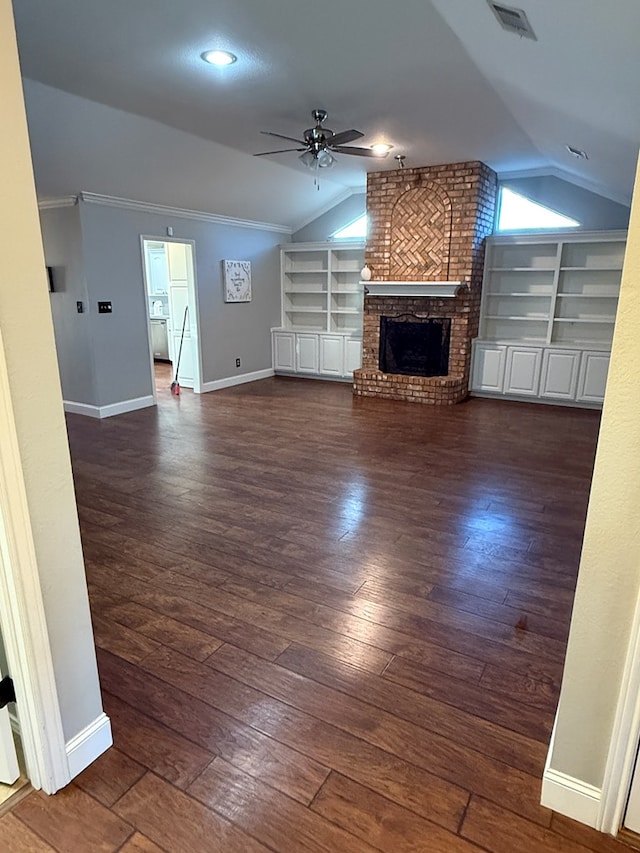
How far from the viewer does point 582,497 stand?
3.75 metres

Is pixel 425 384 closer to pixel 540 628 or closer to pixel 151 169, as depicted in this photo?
pixel 151 169

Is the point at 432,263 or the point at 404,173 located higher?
the point at 404,173

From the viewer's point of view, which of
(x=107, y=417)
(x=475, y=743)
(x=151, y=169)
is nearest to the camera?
(x=475, y=743)

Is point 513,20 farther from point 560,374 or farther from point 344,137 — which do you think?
point 560,374

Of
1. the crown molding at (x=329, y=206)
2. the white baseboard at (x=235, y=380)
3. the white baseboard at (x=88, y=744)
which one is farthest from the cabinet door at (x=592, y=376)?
the white baseboard at (x=88, y=744)

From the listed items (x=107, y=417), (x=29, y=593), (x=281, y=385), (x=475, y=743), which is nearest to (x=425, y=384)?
(x=281, y=385)

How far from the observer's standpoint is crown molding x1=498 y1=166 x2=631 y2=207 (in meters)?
5.91

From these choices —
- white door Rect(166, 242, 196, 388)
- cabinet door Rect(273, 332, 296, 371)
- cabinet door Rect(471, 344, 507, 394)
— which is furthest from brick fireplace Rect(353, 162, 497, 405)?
white door Rect(166, 242, 196, 388)

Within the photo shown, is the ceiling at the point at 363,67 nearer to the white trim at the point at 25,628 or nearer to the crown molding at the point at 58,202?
the crown molding at the point at 58,202

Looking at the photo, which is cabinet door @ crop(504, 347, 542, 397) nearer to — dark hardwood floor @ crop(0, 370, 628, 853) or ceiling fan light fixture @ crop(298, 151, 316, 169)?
dark hardwood floor @ crop(0, 370, 628, 853)

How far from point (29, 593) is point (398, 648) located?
144 centimetres

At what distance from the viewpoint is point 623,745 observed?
4.41 feet

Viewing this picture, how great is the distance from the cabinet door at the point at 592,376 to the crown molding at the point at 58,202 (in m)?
5.92

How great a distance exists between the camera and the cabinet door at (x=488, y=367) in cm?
669
